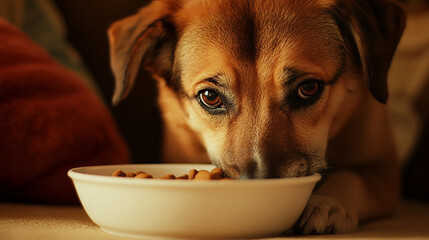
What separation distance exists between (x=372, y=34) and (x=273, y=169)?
0.62m

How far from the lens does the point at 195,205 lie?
1142 millimetres

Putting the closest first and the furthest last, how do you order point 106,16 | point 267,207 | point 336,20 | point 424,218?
point 267,207 < point 336,20 < point 424,218 < point 106,16

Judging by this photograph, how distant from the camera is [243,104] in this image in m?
1.55

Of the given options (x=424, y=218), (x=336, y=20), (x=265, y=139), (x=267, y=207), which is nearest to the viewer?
(x=267, y=207)

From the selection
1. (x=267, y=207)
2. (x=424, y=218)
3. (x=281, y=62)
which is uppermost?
(x=281, y=62)

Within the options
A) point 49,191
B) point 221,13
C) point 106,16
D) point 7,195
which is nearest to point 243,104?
point 221,13

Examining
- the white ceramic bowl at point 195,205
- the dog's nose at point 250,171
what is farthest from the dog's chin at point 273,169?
the white ceramic bowl at point 195,205

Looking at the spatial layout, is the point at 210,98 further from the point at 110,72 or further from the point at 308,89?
the point at 110,72

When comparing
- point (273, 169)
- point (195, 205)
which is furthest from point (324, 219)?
point (195, 205)

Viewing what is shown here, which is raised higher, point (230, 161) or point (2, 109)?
point (2, 109)

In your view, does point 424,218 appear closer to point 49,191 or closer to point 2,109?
point 49,191

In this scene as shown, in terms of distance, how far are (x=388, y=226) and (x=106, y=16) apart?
7.09 feet

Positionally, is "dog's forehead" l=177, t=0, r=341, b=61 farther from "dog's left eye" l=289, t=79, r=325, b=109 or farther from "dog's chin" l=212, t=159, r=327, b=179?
"dog's chin" l=212, t=159, r=327, b=179

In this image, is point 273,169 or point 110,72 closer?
point 273,169
